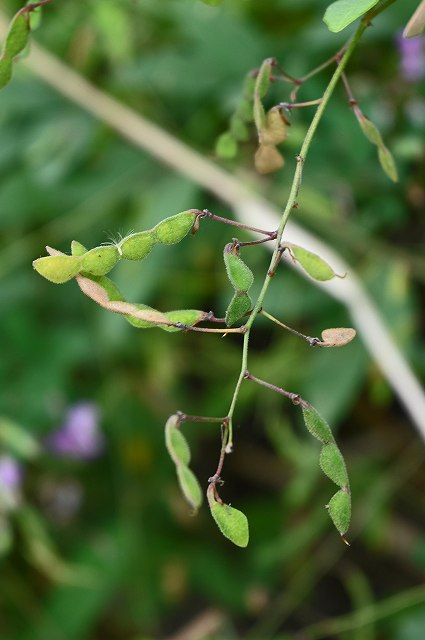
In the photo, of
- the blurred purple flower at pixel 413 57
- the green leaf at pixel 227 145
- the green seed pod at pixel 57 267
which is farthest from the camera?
the blurred purple flower at pixel 413 57

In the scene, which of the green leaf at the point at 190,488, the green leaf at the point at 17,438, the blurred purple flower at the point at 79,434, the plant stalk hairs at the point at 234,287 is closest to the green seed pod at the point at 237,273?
the plant stalk hairs at the point at 234,287

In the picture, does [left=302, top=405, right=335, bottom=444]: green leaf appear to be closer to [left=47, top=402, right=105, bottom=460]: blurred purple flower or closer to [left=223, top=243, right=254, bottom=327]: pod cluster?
[left=223, top=243, right=254, bottom=327]: pod cluster

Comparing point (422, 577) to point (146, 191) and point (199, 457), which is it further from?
point (146, 191)

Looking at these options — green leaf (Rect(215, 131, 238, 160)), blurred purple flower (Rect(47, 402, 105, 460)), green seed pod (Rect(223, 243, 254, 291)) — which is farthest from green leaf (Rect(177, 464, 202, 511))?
blurred purple flower (Rect(47, 402, 105, 460))

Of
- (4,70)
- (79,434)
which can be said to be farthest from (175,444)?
(79,434)

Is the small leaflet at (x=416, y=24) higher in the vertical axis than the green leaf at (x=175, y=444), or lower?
higher

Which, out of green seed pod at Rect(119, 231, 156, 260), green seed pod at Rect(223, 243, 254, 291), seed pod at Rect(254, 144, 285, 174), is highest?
seed pod at Rect(254, 144, 285, 174)

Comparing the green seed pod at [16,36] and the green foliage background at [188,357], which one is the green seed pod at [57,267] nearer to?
the green seed pod at [16,36]

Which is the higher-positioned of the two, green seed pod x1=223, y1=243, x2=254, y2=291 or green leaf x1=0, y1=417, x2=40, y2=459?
green seed pod x1=223, y1=243, x2=254, y2=291

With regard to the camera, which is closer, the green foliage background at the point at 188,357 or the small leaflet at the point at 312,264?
the small leaflet at the point at 312,264
